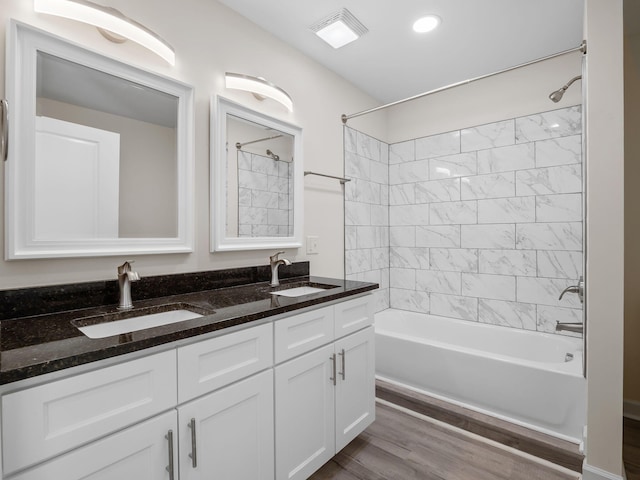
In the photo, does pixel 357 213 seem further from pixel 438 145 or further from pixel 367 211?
pixel 438 145

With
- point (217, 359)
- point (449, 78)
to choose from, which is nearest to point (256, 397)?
point (217, 359)

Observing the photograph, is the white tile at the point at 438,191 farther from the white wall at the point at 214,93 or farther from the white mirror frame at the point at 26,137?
the white mirror frame at the point at 26,137

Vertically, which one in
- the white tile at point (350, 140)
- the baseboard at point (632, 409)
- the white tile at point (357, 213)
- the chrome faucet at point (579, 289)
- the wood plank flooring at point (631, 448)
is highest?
the white tile at point (350, 140)

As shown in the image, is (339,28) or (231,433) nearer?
(231,433)

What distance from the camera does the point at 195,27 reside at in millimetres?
1710

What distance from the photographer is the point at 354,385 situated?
1.76 meters

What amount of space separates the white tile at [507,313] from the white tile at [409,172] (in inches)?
48.2

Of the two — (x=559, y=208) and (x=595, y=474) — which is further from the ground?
(x=559, y=208)

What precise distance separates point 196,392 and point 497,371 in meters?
1.87

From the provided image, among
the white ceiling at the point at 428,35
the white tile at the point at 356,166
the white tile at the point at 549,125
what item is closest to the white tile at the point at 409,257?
the white tile at the point at 356,166

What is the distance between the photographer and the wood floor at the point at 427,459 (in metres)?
1.65

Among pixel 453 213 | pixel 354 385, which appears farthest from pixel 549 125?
pixel 354 385

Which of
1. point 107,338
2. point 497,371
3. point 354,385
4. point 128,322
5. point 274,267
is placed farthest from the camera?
point 497,371

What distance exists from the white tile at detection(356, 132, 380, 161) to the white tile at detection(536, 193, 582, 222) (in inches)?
54.2
